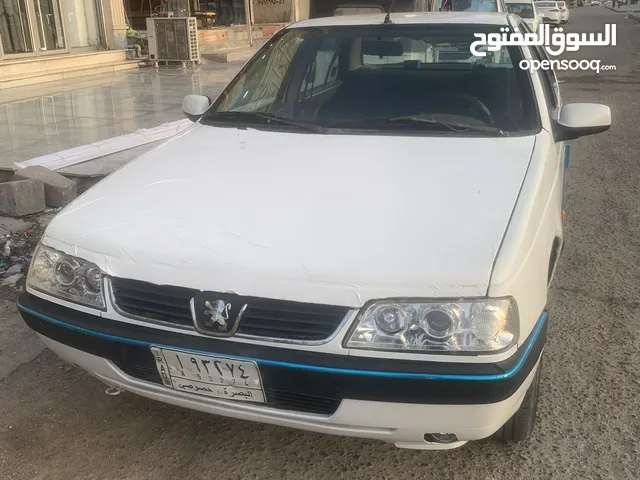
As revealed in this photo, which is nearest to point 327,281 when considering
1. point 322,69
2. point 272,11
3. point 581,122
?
point 581,122

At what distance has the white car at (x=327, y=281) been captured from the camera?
6.16 ft

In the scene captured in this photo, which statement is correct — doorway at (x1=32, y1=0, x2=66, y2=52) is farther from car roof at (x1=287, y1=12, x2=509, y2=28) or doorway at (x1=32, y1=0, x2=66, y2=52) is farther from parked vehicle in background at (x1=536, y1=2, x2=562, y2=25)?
parked vehicle in background at (x1=536, y1=2, x2=562, y2=25)

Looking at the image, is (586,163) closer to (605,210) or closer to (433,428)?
(605,210)

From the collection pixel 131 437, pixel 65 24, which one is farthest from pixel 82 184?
pixel 65 24

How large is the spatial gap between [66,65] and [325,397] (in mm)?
12513

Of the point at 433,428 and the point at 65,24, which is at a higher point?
the point at 65,24

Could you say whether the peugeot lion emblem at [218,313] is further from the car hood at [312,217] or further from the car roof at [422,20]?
the car roof at [422,20]

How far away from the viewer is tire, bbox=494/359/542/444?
234cm

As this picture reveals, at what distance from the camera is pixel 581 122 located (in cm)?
304

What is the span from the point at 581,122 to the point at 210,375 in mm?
2147

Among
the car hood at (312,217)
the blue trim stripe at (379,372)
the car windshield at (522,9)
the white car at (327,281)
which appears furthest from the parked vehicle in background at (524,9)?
the blue trim stripe at (379,372)

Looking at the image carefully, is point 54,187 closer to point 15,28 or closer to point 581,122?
point 581,122

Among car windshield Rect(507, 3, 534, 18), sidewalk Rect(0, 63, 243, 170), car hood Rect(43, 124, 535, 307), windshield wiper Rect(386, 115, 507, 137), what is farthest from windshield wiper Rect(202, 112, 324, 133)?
car windshield Rect(507, 3, 534, 18)

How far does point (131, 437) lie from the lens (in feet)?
8.41
